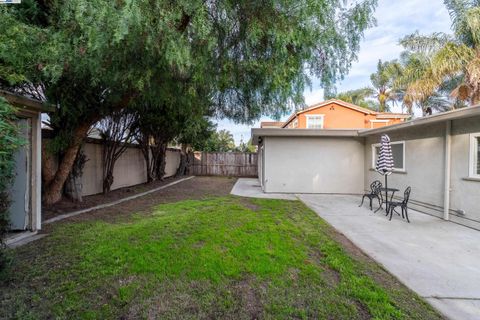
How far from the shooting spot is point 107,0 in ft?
10.5

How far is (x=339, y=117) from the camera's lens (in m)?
18.3

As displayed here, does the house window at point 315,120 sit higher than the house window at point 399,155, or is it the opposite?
the house window at point 315,120

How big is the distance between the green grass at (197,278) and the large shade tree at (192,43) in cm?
248

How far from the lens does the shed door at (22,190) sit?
13.7 feet

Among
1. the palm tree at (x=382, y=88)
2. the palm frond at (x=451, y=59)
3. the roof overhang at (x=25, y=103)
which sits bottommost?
the roof overhang at (x=25, y=103)

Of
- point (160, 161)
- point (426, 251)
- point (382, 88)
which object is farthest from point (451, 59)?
point (382, 88)

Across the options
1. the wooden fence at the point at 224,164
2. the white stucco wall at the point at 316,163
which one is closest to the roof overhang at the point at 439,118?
the white stucco wall at the point at 316,163

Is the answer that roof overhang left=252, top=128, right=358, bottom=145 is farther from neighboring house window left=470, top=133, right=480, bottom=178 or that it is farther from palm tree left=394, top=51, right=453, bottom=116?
neighboring house window left=470, top=133, right=480, bottom=178

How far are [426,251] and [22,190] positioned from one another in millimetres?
6632

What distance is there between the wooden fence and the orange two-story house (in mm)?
4401

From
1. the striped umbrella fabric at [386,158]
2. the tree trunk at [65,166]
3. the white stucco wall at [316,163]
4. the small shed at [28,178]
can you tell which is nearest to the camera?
the small shed at [28,178]

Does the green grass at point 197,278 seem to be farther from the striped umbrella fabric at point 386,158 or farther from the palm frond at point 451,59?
the palm frond at point 451,59

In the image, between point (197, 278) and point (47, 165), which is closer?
point (197, 278)

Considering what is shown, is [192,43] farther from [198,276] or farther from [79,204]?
[79,204]
